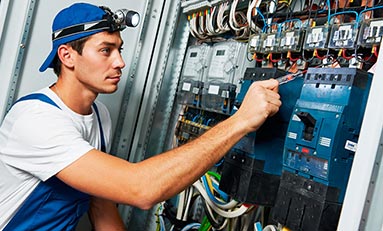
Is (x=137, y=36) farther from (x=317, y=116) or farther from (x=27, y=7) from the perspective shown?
(x=317, y=116)

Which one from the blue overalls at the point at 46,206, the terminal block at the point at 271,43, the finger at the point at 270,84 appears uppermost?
the terminal block at the point at 271,43

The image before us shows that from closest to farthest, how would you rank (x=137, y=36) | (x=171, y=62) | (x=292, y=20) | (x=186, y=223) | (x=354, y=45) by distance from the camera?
(x=354, y=45) < (x=292, y=20) < (x=186, y=223) < (x=137, y=36) < (x=171, y=62)

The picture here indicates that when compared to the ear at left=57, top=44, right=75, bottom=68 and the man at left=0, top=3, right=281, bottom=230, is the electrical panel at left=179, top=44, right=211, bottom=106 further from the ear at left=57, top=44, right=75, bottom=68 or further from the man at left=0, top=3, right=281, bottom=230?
the ear at left=57, top=44, right=75, bottom=68

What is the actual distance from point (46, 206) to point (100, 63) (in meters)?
0.61

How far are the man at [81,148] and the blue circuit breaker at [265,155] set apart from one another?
11 centimetres

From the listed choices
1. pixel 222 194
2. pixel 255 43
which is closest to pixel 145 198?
pixel 222 194

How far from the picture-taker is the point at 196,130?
2025 mm

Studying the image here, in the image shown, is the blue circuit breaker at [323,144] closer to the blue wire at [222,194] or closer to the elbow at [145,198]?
the elbow at [145,198]

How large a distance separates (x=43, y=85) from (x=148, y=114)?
2.12 feet

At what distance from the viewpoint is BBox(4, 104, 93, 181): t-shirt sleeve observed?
118 cm

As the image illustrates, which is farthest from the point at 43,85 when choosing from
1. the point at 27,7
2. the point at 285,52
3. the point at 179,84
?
the point at 285,52

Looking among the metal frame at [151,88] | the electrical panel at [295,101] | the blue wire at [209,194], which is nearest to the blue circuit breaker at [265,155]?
the electrical panel at [295,101]

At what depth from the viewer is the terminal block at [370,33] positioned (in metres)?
1.13

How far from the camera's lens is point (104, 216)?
181 cm
